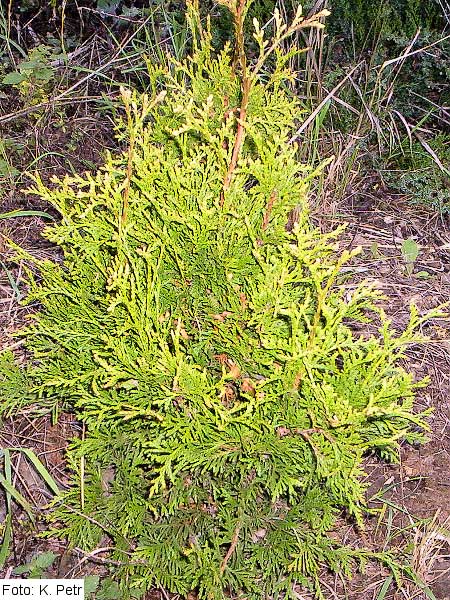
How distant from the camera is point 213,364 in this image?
1909 millimetres

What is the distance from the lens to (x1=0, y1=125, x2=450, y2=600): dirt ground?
6.72 feet

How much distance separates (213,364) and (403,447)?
2.88ft

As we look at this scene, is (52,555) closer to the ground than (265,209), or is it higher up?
closer to the ground

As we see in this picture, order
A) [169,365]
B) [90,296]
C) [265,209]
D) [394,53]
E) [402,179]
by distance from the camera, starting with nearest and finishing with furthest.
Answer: [169,365]
[265,209]
[90,296]
[402,179]
[394,53]

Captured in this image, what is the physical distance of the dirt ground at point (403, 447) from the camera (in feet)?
6.72

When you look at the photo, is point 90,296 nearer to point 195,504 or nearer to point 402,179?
point 195,504

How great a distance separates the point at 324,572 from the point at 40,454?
105 cm

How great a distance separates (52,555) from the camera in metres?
2.04

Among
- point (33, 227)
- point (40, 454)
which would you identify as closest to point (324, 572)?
point (40, 454)

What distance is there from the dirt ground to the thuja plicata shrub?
0.38 ft

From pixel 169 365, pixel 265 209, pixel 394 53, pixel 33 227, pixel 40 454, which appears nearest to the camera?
pixel 169 365
